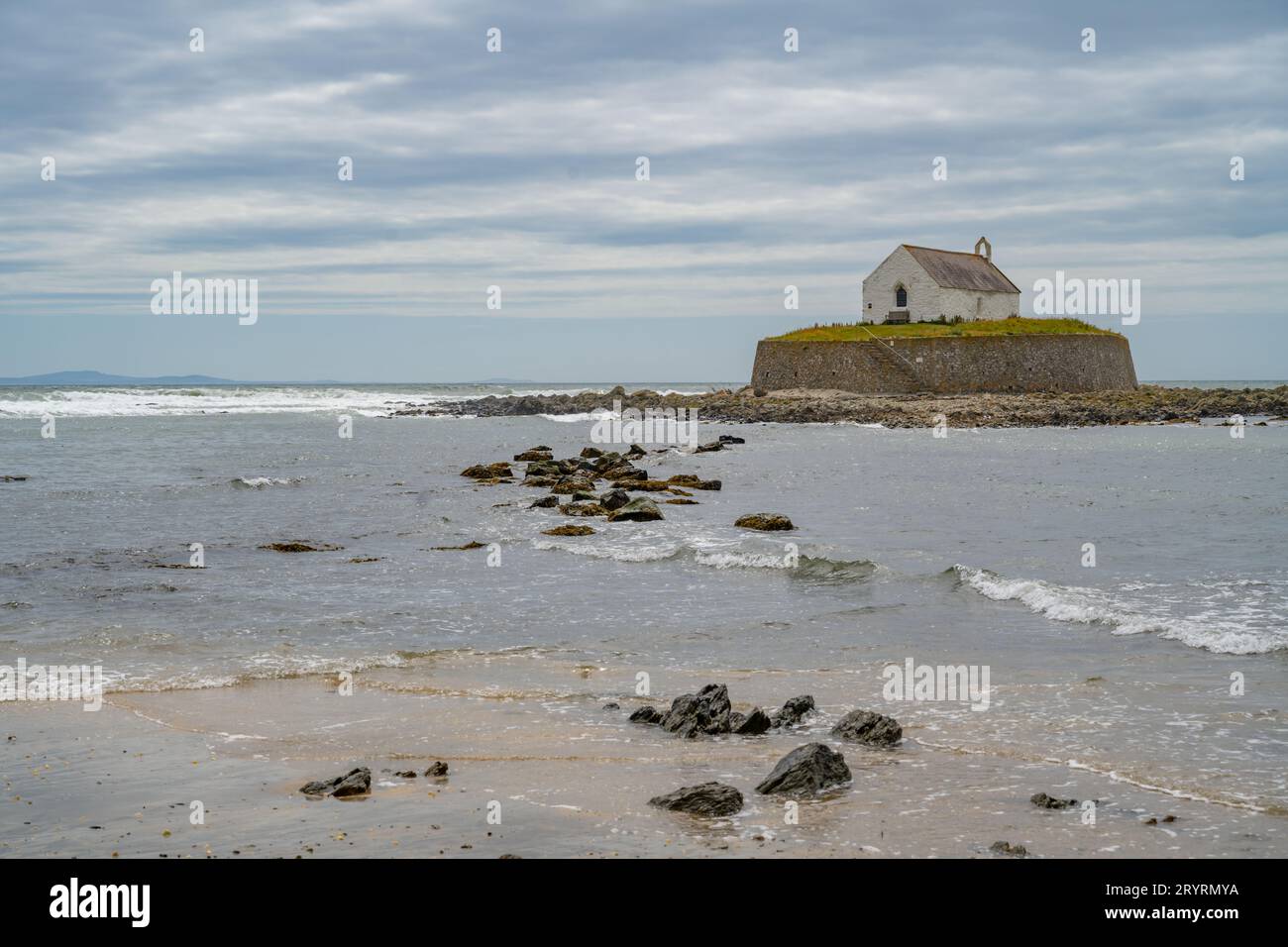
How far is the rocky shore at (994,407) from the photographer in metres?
65.3

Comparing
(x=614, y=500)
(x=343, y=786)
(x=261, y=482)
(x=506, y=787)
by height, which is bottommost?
(x=506, y=787)

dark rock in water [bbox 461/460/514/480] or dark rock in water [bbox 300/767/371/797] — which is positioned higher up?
dark rock in water [bbox 461/460/514/480]

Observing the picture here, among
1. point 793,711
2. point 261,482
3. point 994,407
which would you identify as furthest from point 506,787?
point 994,407

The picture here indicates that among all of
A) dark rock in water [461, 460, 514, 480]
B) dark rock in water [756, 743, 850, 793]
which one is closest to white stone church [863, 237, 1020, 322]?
dark rock in water [461, 460, 514, 480]

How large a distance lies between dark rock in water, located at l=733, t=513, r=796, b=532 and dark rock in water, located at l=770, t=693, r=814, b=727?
487 inches

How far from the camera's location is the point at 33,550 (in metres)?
19.3

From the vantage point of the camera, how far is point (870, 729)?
878cm

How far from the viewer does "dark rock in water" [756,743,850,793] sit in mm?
7465

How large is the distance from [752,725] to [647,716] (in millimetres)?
906

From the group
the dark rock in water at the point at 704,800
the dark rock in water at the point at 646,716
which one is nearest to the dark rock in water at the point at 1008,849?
the dark rock in water at the point at 704,800

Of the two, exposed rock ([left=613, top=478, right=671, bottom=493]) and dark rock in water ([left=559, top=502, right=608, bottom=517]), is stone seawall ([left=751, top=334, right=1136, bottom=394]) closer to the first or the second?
exposed rock ([left=613, top=478, right=671, bottom=493])

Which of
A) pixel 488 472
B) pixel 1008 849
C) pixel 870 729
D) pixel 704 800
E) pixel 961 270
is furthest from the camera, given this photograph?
pixel 961 270

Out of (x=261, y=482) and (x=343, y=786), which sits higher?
(x=261, y=482)

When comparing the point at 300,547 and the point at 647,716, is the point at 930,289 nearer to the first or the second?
the point at 300,547
